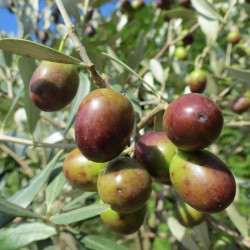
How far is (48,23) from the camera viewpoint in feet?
10.6

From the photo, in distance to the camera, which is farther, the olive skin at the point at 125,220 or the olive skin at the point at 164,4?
the olive skin at the point at 164,4

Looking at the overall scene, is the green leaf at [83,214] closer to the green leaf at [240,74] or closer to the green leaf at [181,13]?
the green leaf at [240,74]

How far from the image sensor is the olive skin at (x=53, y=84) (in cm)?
115

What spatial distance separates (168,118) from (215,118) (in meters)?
0.12

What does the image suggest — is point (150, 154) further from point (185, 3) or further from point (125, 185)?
point (185, 3)

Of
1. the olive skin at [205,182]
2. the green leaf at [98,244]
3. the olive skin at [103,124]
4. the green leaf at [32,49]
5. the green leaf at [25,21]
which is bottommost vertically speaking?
the green leaf at [98,244]

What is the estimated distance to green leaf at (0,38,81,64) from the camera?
33.4 inches

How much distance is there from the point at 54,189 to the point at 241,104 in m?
1.51

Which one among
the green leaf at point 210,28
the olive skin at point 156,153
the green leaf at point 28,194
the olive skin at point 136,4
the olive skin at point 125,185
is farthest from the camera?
the olive skin at point 136,4

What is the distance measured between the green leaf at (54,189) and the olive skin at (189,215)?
23.0 inches

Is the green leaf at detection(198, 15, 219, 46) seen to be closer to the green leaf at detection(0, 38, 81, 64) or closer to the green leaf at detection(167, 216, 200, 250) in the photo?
the green leaf at detection(167, 216, 200, 250)

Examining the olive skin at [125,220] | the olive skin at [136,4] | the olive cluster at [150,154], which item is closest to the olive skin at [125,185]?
the olive cluster at [150,154]

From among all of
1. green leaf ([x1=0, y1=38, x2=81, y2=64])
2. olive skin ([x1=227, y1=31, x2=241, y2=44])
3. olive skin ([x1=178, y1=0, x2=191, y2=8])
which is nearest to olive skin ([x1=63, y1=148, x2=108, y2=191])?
green leaf ([x1=0, y1=38, x2=81, y2=64])

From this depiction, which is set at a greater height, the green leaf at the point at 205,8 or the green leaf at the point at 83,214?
the green leaf at the point at 83,214
